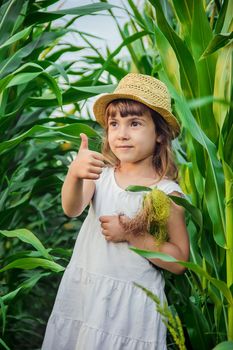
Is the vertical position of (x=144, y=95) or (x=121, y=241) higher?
(x=144, y=95)

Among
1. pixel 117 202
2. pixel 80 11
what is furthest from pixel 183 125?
pixel 80 11

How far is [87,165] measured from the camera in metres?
1.20

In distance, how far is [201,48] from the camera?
1.34m

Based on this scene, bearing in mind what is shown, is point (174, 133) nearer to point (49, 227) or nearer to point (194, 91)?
point (194, 91)

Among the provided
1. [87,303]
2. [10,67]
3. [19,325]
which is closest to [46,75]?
[10,67]

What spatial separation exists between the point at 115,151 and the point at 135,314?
0.31 meters

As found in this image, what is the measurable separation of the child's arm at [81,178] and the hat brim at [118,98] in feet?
0.42

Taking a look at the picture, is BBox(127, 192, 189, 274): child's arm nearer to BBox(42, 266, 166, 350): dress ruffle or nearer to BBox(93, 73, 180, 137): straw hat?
BBox(42, 266, 166, 350): dress ruffle

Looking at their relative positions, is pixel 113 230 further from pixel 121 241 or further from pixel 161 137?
pixel 161 137

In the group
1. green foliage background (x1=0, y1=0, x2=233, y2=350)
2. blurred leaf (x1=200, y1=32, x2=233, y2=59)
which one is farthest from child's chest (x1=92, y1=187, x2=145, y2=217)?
blurred leaf (x1=200, y1=32, x2=233, y2=59)

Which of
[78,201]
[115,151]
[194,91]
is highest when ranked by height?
[194,91]

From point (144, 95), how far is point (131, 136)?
0.09m

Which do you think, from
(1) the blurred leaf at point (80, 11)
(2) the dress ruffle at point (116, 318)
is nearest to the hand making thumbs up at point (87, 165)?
(2) the dress ruffle at point (116, 318)

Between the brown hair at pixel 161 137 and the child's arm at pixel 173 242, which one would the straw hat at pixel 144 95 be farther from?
the child's arm at pixel 173 242
